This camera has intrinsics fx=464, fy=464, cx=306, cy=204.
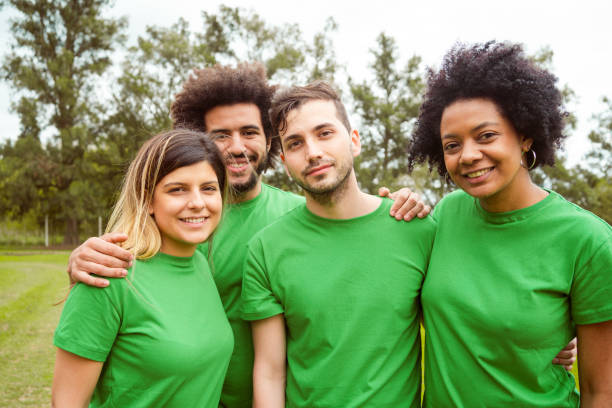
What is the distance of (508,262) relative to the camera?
2375 millimetres

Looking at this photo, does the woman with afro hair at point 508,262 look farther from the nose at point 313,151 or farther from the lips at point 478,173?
the nose at point 313,151

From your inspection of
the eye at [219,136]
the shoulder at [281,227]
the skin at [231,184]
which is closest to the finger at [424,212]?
the skin at [231,184]

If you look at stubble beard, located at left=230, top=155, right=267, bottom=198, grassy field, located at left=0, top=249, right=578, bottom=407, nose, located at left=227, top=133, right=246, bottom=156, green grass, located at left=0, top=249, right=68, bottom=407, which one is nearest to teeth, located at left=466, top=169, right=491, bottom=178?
stubble beard, located at left=230, top=155, right=267, bottom=198

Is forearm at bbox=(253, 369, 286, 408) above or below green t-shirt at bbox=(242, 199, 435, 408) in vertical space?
below

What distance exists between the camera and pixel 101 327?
222 centimetres

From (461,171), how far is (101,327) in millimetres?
1996

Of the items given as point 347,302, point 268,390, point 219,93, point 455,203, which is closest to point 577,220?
point 455,203

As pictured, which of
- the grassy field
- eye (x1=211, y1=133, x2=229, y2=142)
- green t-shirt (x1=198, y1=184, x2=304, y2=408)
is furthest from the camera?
the grassy field

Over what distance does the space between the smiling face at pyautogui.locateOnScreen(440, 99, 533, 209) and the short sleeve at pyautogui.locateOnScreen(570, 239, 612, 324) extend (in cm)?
46

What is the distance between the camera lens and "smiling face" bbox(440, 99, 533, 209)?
244cm

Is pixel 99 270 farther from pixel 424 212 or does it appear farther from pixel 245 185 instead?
pixel 424 212

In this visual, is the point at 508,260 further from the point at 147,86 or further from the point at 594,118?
the point at 594,118

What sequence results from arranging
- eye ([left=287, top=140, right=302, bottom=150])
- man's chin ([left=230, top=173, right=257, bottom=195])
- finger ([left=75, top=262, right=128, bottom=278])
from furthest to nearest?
man's chin ([left=230, top=173, right=257, bottom=195]) → eye ([left=287, top=140, right=302, bottom=150]) → finger ([left=75, top=262, right=128, bottom=278])

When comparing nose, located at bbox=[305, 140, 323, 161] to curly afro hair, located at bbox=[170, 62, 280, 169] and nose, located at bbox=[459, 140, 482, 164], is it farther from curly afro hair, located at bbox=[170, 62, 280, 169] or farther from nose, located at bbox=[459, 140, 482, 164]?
curly afro hair, located at bbox=[170, 62, 280, 169]
